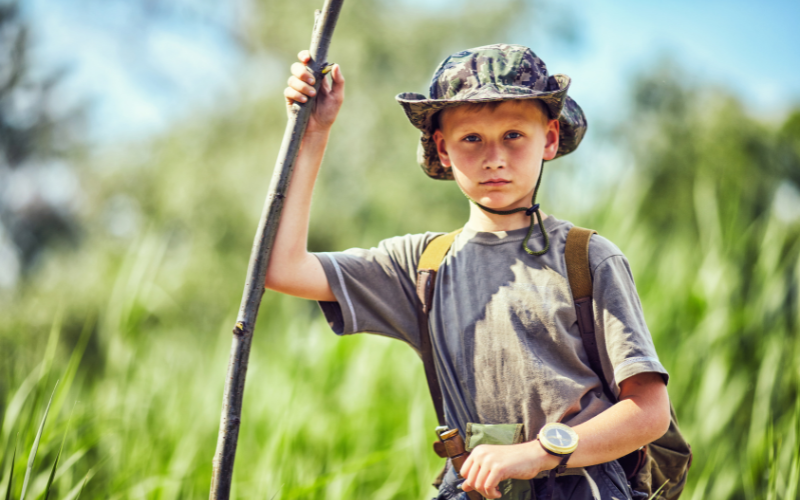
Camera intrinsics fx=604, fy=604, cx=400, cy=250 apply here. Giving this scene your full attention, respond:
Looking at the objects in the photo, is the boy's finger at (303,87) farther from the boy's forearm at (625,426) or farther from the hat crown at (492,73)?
the boy's forearm at (625,426)

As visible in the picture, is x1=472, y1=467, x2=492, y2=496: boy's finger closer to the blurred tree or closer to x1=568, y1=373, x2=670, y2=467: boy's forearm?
x1=568, y1=373, x2=670, y2=467: boy's forearm

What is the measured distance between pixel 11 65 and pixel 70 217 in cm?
284

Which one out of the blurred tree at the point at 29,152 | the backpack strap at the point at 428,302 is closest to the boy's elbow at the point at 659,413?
the backpack strap at the point at 428,302

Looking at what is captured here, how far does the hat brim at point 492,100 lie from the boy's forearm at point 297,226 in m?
0.22

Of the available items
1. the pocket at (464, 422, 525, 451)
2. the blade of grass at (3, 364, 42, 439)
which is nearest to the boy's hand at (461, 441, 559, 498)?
the pocket at (464, 422, 525, 451)

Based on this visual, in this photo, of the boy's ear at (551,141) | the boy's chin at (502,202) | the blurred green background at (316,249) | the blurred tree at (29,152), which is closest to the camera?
the boy's chin at (502,202)

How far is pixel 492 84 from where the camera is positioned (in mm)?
1284

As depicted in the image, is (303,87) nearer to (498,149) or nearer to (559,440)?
(498,149)

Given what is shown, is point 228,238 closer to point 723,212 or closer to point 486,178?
point 723,212

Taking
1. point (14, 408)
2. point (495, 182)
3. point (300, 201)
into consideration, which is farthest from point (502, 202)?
point (14, 408)

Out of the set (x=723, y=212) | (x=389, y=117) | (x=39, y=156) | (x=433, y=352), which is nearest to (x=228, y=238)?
(x=389, y=117)

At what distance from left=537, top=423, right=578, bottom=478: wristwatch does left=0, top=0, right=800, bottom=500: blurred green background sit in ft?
2.60

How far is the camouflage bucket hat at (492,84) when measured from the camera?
1272 mm

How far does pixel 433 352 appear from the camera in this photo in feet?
4.67
